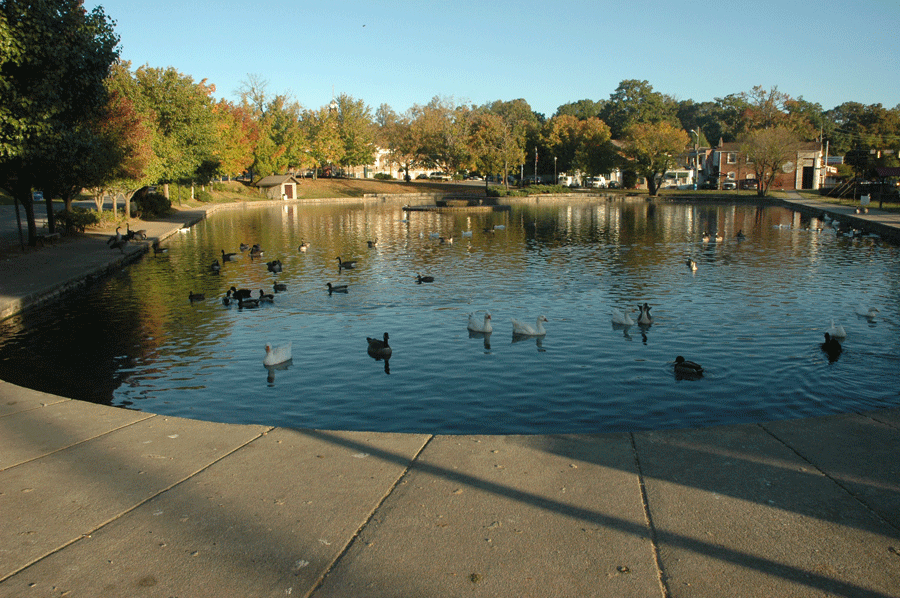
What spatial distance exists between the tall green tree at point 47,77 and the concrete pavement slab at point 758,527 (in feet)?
67.4

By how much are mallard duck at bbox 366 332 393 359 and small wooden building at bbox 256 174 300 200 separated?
82624 millimetres

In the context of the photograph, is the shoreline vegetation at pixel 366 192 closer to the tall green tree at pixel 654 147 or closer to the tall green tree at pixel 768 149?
the tall green tree at pixel 768 149

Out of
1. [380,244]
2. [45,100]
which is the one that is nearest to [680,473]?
[45,100]

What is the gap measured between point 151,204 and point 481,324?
45.0m

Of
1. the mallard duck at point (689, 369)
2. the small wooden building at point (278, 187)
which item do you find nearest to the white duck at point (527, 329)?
the mallard duck at point (689, 369)

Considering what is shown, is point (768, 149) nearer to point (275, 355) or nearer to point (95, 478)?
point (275, 355)

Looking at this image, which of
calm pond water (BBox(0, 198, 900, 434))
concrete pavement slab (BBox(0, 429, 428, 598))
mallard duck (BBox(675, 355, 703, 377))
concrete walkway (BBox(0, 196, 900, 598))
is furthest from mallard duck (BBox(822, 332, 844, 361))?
concrete pavement slab (BBox(0, 429, 428, 598))

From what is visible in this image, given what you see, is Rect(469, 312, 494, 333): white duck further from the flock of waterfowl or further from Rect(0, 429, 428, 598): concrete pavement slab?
Rect(0, 429, 428, 598): concrete pavement slab

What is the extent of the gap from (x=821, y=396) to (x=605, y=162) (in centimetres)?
9741

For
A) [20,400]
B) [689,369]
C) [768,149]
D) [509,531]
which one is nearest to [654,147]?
[768,149]

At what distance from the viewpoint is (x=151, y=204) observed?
171 ft

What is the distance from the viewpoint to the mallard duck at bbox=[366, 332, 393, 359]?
13312mm

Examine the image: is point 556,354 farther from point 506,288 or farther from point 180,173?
point 180,173

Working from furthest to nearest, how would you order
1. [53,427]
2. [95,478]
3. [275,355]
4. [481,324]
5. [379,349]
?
1. [481,324]
2. [379,349]
3. [275,355]
4. [53,427]
5. [95,478]
